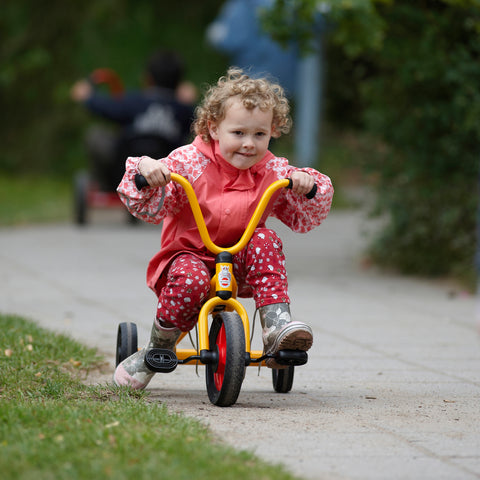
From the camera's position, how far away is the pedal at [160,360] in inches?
157

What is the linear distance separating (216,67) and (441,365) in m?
15.7

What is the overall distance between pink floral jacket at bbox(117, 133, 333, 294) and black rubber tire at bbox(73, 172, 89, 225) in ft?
25.2

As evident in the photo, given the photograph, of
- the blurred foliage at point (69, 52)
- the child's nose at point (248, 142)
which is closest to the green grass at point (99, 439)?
the child's nose at point (248, 142)

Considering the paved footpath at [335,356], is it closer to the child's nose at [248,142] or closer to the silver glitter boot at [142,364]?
the silver glitter boot at [142,364]

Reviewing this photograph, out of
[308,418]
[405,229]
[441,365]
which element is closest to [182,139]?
[405,229]

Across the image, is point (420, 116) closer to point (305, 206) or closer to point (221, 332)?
point (305, 206)

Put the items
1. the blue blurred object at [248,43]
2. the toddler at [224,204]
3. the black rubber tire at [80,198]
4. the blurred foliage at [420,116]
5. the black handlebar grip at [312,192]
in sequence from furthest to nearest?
1. the blue blurred object at [248,43]
2. the black rubber tire at [80,198]
3. the blurred foliage at [420,116]
4. the black handlebar grip at [312,192]
5. the toddler at [224,204]

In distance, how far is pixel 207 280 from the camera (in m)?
3.96

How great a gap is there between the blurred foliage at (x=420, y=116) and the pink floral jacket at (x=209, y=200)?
10.3 feet

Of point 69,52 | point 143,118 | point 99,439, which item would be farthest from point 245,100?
point 69,52

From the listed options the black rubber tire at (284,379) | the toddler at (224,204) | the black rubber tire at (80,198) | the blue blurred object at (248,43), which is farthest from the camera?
the blue blurred object at (248,43)

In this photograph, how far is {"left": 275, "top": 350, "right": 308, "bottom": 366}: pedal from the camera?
385cm

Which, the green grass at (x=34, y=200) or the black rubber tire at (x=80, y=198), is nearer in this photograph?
the black rubber tire at (x=80, y=198)

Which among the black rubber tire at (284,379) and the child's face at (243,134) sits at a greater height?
the child's face at (243,134)
